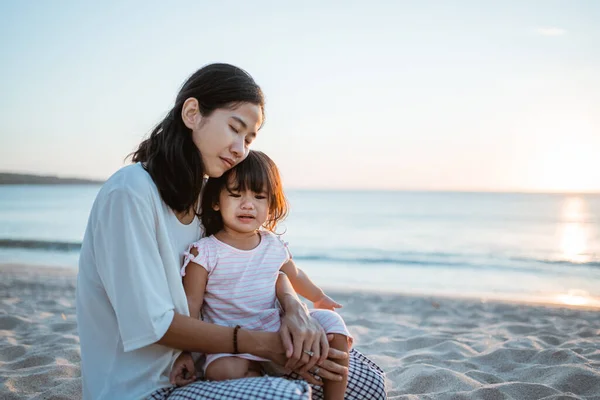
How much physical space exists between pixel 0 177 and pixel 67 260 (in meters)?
45.6

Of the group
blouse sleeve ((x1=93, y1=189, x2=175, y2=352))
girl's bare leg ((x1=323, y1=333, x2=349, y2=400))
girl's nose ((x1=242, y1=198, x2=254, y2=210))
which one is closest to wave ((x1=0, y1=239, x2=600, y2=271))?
girl's nose ((x1=242, y1=198, x2=254, y2=210))

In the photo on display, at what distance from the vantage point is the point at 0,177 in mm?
50562

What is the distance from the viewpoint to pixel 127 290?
1.92 m

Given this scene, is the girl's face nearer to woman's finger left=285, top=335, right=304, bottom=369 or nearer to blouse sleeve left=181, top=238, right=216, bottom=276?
blouse sleeve left=181, top=238, right=216, bottom=276

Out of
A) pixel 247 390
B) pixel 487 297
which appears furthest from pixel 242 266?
pixel 487 297

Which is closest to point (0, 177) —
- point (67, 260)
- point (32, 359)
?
point (67, 260)

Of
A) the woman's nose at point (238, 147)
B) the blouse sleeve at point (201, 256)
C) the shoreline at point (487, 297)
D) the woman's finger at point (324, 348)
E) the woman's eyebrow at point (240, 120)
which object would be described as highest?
the woman's eyebrow at point (240, 120)

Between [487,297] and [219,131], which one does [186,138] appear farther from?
[487,297]

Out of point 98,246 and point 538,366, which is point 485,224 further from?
point 98,246

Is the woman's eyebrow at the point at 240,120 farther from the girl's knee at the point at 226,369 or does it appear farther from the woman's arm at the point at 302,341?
the girl's knee at the point at 226,369

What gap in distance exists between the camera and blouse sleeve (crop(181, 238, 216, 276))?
7.63ft

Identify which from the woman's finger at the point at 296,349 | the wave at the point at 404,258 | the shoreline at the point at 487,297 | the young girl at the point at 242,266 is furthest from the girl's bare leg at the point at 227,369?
the wave at the point at 404,258

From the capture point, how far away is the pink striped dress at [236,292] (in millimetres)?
2385

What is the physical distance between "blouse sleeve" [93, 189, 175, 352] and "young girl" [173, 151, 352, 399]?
0.32 meters
